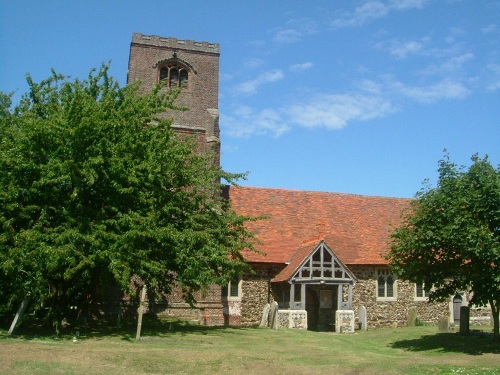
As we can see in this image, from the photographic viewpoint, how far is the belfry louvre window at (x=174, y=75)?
30.3 meters

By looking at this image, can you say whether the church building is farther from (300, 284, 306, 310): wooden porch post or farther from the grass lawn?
the grass lawn

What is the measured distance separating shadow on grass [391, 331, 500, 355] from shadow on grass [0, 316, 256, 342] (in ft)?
21.7

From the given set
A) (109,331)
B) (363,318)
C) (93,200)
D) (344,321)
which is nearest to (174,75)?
(93,200)

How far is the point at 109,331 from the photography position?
19375 mm

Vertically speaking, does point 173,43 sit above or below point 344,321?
above

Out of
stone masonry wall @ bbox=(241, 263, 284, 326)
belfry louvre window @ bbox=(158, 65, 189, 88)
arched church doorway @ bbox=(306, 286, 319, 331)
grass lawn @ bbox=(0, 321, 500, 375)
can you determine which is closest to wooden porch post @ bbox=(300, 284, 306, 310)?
stone masonry wall @ bbox=(241, 263, 284, 326)

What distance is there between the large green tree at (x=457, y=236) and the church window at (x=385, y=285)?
33.3ft

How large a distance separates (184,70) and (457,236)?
19494 mm

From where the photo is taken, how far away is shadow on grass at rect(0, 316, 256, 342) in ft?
56.3

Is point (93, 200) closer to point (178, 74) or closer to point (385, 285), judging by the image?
point (178, 74)

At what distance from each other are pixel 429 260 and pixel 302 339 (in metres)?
5.32

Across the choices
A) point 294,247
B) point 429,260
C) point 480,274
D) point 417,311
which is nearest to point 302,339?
point 429,260

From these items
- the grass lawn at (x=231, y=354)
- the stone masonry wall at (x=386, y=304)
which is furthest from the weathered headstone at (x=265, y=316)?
the grass lawn at (x=231, y=354)

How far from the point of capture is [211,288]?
25141 millimetres
